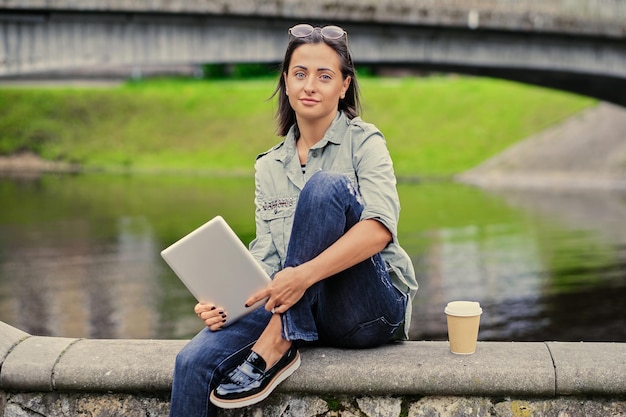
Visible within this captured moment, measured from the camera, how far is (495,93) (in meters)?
37.9

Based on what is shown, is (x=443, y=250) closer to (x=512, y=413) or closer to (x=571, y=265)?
(x=571, y=265)

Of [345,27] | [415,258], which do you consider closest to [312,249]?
[415,258]

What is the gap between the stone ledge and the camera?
378cm

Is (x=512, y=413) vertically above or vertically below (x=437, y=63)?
above

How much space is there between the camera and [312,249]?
368 cm

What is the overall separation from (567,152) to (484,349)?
28361 mm

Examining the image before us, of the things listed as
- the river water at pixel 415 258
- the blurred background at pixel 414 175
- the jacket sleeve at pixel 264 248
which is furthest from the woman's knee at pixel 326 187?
the river water at pixel 415 258

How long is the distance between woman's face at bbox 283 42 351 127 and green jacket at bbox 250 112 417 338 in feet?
0.32

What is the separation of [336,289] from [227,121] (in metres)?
34.7

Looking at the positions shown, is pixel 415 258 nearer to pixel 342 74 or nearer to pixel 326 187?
pixel 342 74

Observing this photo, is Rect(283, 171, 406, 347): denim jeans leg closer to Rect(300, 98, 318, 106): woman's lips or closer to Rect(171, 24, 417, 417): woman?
Rect(171, 24, 417, 417): woman

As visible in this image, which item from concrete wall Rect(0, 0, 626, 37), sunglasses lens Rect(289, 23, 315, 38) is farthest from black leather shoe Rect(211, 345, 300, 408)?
concrete wall Rect(0, 0, 626, 37)

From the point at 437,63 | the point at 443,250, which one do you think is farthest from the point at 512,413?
the point at 437,63

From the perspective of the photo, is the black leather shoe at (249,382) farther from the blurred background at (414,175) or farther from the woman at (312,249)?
the blurred background at (414,175)
